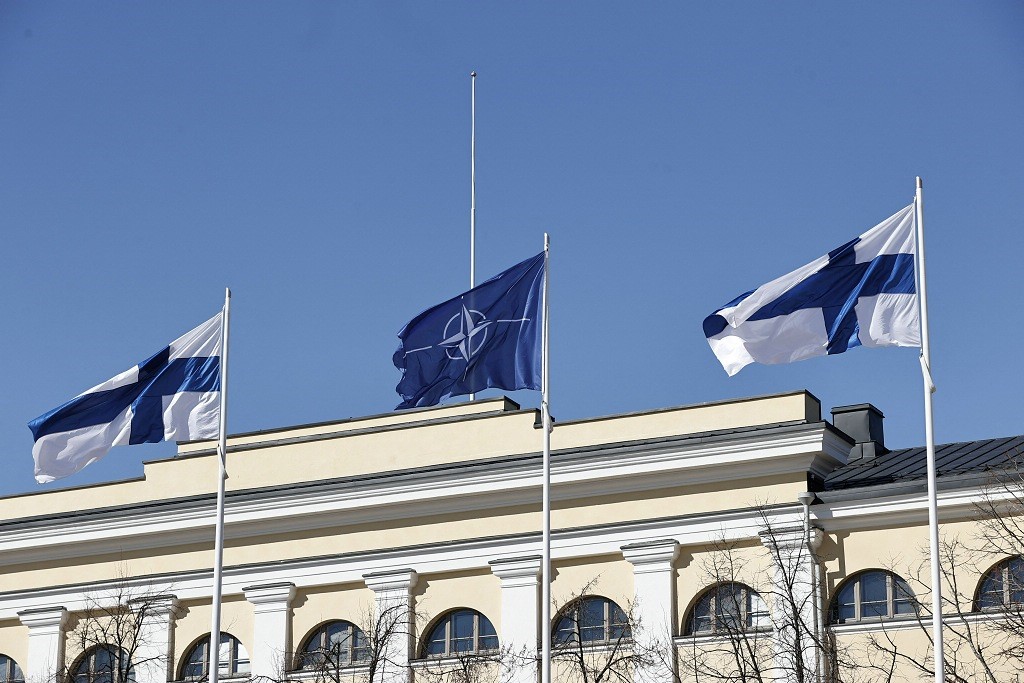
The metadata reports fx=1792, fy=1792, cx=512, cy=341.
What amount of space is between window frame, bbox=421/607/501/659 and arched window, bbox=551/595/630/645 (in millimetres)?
1443

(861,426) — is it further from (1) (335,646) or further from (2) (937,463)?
(1) (335,646)

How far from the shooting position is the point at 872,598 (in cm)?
3553

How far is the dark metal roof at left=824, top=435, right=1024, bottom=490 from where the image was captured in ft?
118

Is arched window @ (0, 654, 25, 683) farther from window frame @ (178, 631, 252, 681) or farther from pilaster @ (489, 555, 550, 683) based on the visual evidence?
pilaster @ (489, 555, 550, 683)

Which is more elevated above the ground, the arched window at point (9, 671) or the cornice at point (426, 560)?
the cornice at point (426, 560)

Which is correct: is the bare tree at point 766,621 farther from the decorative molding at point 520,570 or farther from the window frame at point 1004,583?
the decorative molding at point 520,570

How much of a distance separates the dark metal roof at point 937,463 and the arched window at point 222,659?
13.8m

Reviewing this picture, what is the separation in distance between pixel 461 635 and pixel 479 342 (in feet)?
26.7

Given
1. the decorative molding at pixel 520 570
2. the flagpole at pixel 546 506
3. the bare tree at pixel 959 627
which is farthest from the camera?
the decorative molding at pixel 520 570

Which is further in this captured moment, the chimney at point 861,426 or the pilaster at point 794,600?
the chimney at point 861,426

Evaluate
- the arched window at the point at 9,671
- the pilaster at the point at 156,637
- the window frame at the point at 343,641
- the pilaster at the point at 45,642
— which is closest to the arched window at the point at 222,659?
the pilaster at the point at 156,637

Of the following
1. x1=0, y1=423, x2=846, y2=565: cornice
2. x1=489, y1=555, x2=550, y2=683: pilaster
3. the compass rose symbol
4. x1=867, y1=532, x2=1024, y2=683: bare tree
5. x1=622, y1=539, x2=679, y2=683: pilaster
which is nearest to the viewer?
x1=867, y1=532, x2=1024, y2=683: bare tree

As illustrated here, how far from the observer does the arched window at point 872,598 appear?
3519 centimetres

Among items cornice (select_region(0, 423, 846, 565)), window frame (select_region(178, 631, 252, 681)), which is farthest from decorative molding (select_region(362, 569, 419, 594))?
window frame (select_region(178, 631, 252, 681))
